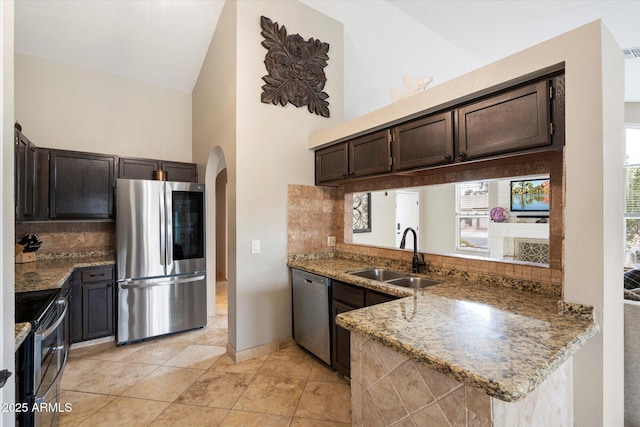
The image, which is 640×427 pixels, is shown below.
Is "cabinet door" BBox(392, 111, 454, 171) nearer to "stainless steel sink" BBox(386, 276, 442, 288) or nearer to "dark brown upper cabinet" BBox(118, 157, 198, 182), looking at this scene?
"stainless steel sink" BBox(386, 276, 442, 288)

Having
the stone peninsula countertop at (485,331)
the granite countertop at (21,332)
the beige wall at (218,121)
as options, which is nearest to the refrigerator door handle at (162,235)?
the beige wall at (218,121)

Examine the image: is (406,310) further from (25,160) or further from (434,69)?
(434,69)

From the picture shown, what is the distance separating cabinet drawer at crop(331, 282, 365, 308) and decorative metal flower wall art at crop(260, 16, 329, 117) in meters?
1.92

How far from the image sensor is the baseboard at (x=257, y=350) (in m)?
2.77

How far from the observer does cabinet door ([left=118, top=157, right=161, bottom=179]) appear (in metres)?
3.42

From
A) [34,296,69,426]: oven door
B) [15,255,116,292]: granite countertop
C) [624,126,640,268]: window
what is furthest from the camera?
[624,126,640,268]: window

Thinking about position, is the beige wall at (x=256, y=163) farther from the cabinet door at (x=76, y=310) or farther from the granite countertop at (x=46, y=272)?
the cabinet door at (x=76, y=310)

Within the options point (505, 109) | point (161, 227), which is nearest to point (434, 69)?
point (505, 109)

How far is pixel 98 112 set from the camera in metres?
3.61

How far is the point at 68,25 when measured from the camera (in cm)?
311

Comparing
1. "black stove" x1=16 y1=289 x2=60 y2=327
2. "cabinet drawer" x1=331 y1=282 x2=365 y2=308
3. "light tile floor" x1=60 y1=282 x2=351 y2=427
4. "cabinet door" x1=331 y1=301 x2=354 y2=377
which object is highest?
"black stove" x1=16 y1=289 x2=60 y2=327

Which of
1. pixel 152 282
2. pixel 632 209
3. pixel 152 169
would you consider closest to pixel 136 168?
pixel 152 169

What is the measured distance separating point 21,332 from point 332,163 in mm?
2497

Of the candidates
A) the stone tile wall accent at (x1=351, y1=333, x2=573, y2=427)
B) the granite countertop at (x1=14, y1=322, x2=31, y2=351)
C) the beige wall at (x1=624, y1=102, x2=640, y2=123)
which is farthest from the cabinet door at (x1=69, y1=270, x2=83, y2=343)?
the beige wall at (x1=624, y1=102, x2=640, y2=123)
